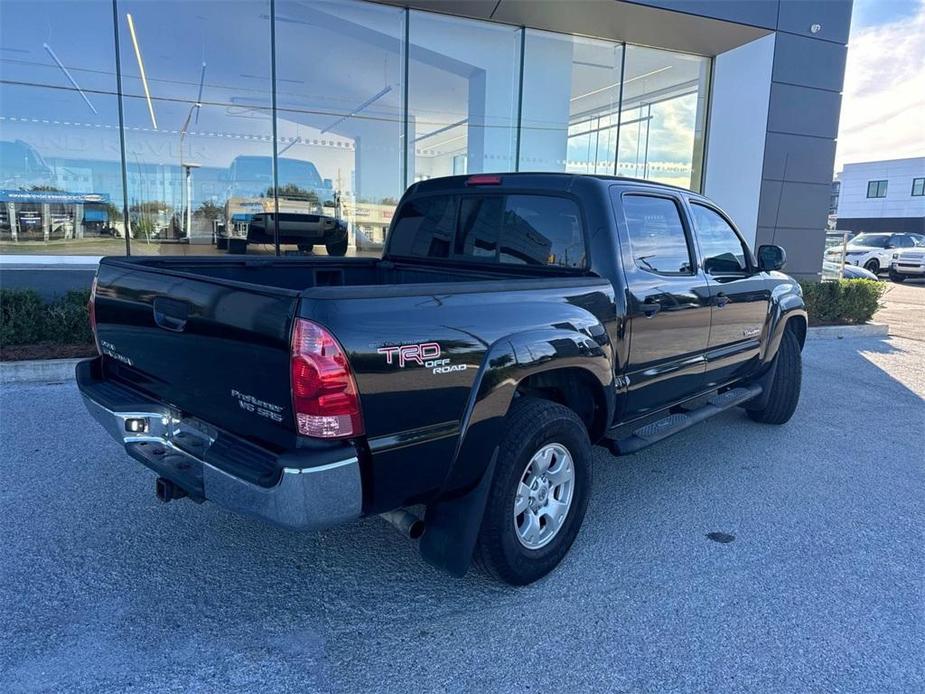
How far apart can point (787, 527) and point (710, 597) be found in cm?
109

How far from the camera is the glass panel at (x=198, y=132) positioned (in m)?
10.5

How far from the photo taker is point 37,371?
20.9ft

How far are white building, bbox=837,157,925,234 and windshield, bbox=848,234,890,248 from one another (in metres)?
17.9

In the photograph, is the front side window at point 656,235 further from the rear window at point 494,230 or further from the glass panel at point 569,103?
the glass panel at point 569,103

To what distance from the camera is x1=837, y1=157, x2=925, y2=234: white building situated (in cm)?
4512

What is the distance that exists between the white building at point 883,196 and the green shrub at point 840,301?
38625mm

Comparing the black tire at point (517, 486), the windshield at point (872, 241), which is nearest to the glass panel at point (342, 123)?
the black tire at point (517, 486)

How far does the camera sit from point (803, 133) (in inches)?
476

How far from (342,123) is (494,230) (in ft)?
28.4

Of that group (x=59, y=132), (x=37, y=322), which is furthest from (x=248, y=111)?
(x=37, y=322)

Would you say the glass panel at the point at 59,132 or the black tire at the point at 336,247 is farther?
the black tire at the point at 336,247

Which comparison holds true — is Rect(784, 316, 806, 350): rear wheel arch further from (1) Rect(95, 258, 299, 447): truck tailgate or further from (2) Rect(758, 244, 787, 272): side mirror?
(1) Rect(95, 258, 299, 447): truck tailgate

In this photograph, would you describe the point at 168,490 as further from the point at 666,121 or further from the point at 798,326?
the point at 666,121

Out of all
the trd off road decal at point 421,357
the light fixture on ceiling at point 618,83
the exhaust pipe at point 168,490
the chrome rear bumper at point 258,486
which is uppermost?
the light fixture on ceiling at point 618,83
